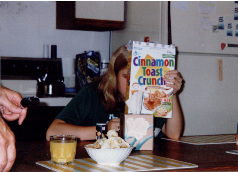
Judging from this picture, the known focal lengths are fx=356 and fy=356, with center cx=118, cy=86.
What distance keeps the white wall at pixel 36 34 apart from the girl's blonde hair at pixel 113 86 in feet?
4.77

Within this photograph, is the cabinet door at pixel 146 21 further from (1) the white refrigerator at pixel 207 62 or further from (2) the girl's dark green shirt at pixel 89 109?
(2) the girl's dark green shirt at pixel 89 109

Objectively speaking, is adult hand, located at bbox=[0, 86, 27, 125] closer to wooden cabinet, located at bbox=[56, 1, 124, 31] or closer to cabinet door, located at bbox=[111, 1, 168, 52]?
cabinet door, located at bbox=[111, 1, 168, 52]

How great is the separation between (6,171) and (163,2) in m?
1.92

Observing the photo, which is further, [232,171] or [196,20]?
[196,20]

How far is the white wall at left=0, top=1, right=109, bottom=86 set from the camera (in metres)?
3.14

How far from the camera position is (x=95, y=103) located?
1959 mm

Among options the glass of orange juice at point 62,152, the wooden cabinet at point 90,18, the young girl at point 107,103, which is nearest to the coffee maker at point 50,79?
the wooden cabinet at point 90,18

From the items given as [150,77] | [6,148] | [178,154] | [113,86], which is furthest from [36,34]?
[6,148]

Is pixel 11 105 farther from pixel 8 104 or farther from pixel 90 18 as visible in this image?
pixel 90 18

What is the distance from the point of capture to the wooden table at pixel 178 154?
42.2 inches

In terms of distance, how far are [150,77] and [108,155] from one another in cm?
45

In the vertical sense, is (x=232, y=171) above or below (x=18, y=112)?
below

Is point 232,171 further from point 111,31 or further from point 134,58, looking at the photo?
point 111,31

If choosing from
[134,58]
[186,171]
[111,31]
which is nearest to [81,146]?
[134,58]
